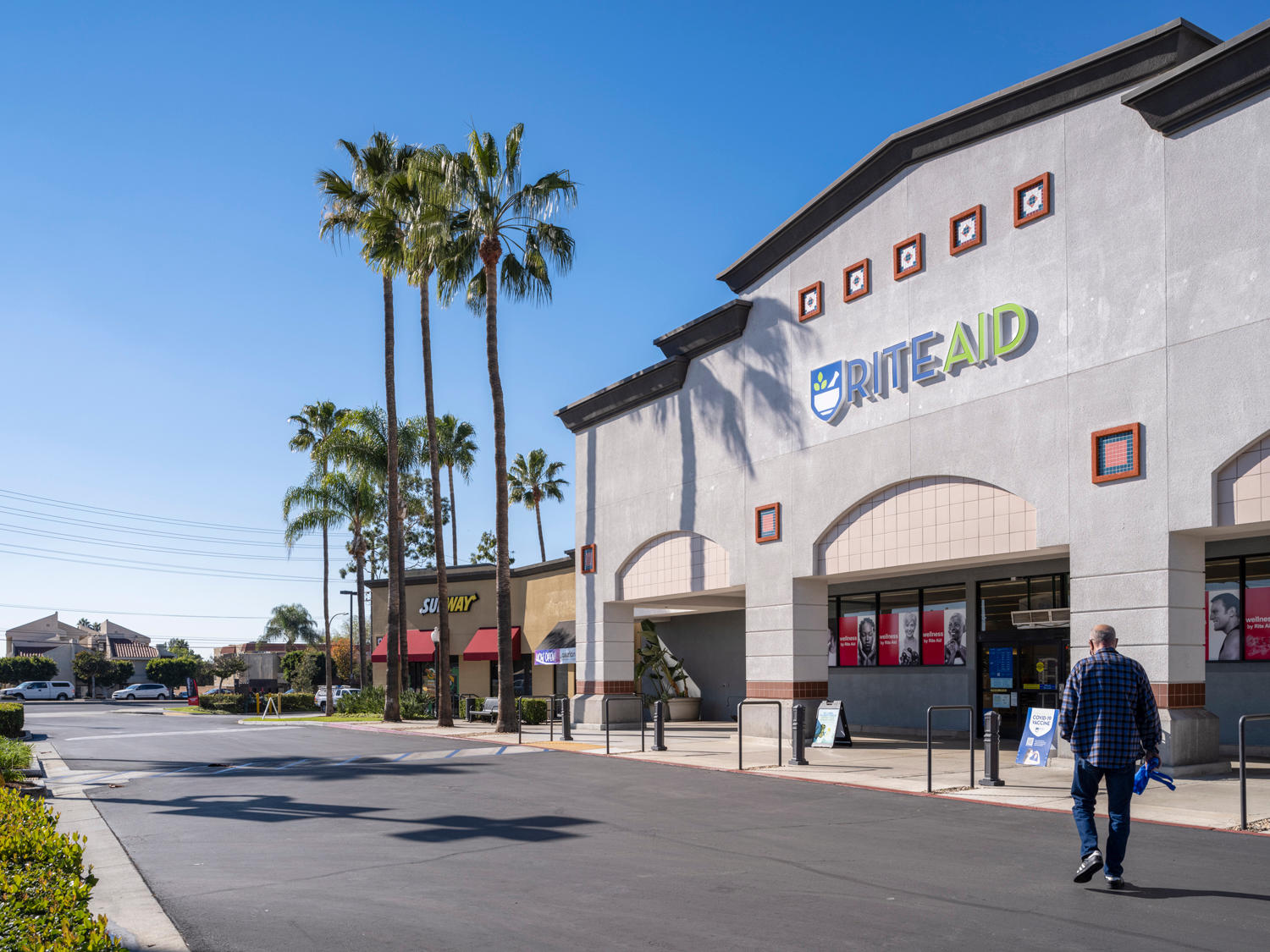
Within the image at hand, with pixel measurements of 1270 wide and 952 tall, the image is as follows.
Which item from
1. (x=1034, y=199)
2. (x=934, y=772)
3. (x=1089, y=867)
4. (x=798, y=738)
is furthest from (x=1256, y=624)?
(x=1089, y=867)

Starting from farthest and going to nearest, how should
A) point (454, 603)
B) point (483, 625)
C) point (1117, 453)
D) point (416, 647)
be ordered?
1. point (416, 647)
2. point (454, 603)
3. point (483, 625)
4. point (1117, 453)

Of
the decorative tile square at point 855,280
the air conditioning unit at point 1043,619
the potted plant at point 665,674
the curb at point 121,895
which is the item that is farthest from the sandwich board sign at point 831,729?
the curb at point 121,895

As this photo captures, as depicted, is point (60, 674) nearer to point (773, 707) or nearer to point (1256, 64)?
point (773, 707)

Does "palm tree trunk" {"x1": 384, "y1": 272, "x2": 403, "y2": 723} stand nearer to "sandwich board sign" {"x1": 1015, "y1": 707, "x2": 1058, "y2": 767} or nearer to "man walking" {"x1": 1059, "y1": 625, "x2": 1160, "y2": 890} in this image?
"sandwich board sign" {"x1": 1015, "y1": 707, "x2": 1058, "y2": 767}

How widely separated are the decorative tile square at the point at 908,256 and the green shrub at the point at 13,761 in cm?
1583

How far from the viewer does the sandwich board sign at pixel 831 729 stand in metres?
20.6

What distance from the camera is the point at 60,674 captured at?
9244 cm

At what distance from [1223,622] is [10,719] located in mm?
27068

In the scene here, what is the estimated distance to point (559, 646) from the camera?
125 feet

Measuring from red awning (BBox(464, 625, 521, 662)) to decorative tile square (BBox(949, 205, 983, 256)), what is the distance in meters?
28.4

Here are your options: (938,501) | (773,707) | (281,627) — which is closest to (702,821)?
(938,501)

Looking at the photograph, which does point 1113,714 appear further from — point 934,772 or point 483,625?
point 483,625

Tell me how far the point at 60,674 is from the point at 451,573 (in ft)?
205

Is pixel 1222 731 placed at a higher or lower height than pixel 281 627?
higher
